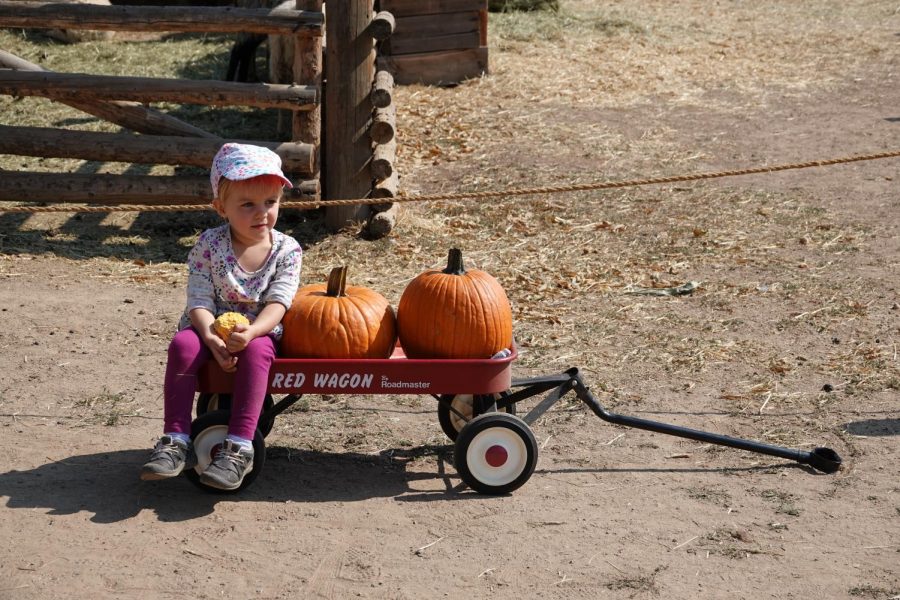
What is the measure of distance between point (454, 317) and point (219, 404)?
105 cm

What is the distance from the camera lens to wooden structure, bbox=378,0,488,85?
1171 centimetres

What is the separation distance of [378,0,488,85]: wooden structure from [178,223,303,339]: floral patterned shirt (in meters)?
7.53

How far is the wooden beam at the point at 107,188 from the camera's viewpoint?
7.89 meters

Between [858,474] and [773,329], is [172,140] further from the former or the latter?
[858,474]

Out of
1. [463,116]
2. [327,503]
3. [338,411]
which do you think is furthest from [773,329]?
[463,116]

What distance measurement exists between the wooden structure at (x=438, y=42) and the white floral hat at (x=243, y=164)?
7497 mm

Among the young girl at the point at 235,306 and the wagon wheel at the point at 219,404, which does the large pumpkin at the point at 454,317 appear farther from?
the wagon wheel at the point at 219,404

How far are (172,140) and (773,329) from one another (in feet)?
14.3

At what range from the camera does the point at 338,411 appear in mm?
5324

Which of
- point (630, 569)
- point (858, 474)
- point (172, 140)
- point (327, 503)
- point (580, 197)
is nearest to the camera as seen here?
point (630, 569)

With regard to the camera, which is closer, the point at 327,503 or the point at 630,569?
the point at 630,569

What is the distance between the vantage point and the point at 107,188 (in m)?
7.89

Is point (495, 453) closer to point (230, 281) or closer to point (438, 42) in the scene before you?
point (230, 281)

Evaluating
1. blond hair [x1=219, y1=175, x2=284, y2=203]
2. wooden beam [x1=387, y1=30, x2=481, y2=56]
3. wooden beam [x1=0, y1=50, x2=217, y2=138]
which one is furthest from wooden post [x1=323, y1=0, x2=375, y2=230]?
blond hair [x1=219, y1=175, x2=284, y2=203]
